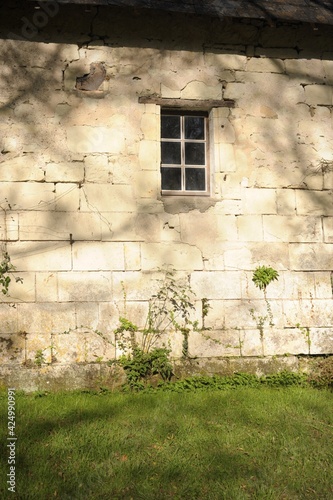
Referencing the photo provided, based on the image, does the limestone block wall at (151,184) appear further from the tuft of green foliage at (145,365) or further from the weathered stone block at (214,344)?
the tuft of green foliage at (145,365)

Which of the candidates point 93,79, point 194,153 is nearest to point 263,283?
point 194,153

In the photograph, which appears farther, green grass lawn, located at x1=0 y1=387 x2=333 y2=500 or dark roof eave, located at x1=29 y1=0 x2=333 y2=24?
dark roof eave, located at x1=29 y1=0 x2=333 y2=24

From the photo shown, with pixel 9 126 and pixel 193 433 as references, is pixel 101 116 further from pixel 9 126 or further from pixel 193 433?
pixel 193 433

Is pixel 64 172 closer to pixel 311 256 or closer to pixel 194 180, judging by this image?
pixel 194 180

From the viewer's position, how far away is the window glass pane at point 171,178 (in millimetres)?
6723

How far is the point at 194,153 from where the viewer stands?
22.4 ft

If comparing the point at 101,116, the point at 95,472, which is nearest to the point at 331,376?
the point at 95,472

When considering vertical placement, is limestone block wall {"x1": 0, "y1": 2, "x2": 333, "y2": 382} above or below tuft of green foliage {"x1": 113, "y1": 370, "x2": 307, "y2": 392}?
above

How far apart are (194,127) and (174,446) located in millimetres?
Result: 3970

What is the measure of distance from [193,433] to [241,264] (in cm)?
241

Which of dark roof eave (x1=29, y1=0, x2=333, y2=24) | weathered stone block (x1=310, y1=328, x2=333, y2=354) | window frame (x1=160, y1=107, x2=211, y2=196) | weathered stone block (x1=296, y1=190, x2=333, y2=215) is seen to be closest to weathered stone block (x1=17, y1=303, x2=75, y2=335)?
window frame (x1=160, y1=107, x2=211, y2=196)

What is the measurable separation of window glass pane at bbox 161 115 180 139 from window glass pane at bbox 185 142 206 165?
20cm

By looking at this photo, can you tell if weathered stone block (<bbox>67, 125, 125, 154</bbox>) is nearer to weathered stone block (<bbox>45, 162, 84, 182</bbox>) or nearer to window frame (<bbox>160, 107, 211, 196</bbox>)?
weathered stone block (<bbox>45, 162, 84, 182</bbox>)

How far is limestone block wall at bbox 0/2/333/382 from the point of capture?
6203 millimetres
